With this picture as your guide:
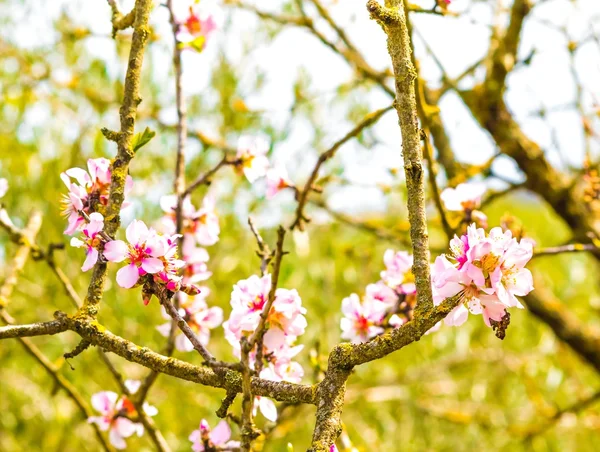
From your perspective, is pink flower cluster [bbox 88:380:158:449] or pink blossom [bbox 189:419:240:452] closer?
pink blossom [bbox 189:419:240:452]

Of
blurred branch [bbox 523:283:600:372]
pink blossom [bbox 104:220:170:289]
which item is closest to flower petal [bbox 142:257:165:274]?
pink blossom [bbox 104:220:170:289]

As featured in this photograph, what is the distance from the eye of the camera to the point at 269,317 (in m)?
0.92

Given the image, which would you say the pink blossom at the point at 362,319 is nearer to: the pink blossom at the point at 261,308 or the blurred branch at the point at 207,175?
the pink blossom at the point at 261,308

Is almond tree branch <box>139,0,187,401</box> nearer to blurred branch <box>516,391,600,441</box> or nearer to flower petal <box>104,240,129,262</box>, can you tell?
flower petal <box>104,240,129,262</box>

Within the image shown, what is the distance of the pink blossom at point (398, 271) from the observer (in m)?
1.10

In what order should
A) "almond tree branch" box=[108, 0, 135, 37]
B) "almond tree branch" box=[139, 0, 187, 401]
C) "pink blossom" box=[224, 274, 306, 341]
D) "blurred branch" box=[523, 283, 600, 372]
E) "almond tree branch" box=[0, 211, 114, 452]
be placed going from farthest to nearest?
1. "blurred branch" box=[523, 283, 600, 372]
2. "almond tree branch" box=[0, 211, 114, 452]
3. "almond tree branch" box=[139, 0, 187, 401]
4. "almond tree branch" box=[108, 0, 135, 37]
5. "pink blossom" box=[224, 274, 306, 341]

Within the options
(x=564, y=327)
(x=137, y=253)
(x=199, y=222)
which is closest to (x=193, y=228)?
(x=199, y=222)

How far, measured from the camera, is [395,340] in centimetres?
68

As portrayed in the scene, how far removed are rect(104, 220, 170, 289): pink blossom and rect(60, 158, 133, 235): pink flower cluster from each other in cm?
10

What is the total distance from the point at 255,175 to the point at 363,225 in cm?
65

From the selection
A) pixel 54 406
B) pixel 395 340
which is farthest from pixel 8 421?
pixel 395 340

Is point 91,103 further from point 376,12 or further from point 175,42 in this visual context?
point 376,12

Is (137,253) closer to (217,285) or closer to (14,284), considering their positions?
(14,284)

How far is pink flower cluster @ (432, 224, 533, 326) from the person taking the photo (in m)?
0.74
